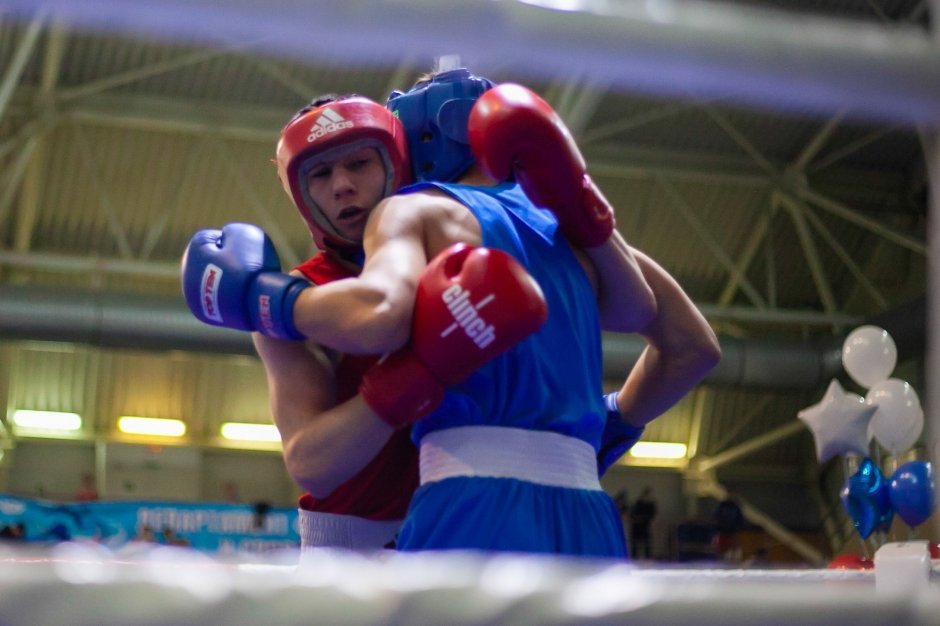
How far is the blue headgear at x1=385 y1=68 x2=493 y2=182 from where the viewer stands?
1.92 m

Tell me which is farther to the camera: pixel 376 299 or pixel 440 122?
pixel 440 122

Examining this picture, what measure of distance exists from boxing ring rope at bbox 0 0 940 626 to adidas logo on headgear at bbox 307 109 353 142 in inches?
37.3

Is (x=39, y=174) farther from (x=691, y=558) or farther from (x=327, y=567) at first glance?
(x=327, y=567)

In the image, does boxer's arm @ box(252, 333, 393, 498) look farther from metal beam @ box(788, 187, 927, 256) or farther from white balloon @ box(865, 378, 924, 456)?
metal beam @ box(788, 187, 927, 256)

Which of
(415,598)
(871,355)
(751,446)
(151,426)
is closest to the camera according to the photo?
(415,598)

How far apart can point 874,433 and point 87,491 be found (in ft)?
20.4

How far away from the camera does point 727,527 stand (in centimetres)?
967

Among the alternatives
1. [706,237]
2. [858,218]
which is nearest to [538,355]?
[706,237]

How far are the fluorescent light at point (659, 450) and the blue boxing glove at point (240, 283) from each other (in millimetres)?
10733

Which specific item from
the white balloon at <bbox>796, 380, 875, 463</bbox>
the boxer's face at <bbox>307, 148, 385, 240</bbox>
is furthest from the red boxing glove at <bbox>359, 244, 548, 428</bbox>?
the white balloon at <bbox>796, 380, 875, 463</bbox>

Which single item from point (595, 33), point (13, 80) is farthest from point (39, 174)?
point (595, 33)

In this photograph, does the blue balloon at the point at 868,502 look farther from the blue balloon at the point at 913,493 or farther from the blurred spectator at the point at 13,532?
the blurred spectator at the point at 13,532

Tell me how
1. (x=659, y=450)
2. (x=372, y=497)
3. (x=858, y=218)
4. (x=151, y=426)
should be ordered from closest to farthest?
1. (x=372, y=497)
2. (x=858, y=218)
3. (x=151, y=426)
4. (x=659, y=450)

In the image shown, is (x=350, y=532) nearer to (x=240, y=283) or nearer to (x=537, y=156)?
(x=240, y=283)
